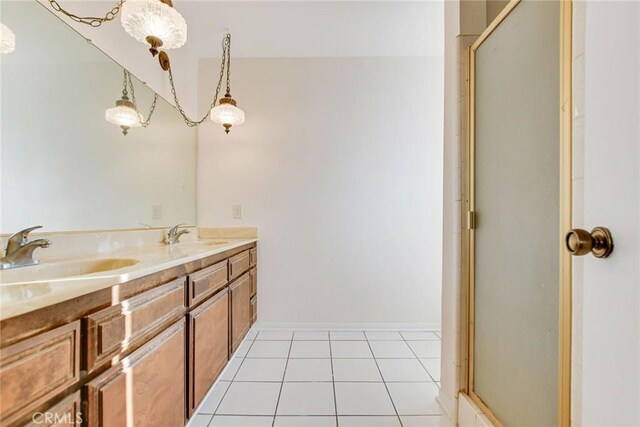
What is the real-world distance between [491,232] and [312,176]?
159 cm

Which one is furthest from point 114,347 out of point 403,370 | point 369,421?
point 403,370

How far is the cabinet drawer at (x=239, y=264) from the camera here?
66.9 inches

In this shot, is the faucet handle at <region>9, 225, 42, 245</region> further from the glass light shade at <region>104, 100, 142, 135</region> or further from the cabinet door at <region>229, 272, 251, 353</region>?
the cabinet door at <region>229, 272, 251, 353</region>

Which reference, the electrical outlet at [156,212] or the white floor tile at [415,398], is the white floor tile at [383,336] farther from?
the electrical outlet at [156,212]

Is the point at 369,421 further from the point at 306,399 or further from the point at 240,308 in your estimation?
the point at 240,308

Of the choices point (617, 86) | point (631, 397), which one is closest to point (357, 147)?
point (617, 86)

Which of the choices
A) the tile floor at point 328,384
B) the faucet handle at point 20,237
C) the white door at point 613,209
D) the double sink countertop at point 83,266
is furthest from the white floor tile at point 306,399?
the faucet handle at point 20,237

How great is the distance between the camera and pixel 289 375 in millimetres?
1665

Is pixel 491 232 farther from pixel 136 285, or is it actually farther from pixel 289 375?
pixel 289 375

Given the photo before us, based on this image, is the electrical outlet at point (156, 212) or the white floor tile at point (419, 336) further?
the white floor tile at point (419, 336)

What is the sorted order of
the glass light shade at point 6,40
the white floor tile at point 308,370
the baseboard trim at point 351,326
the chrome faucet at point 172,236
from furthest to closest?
the baseboard trim at point 351,326
the chrome faucet at point 172,236
the white floor tile at point 308,370
the glass light shade at point 6,40

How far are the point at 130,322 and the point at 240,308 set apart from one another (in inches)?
44.9

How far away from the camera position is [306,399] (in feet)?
4.75

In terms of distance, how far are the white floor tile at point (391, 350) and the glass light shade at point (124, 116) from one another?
2292 mm
